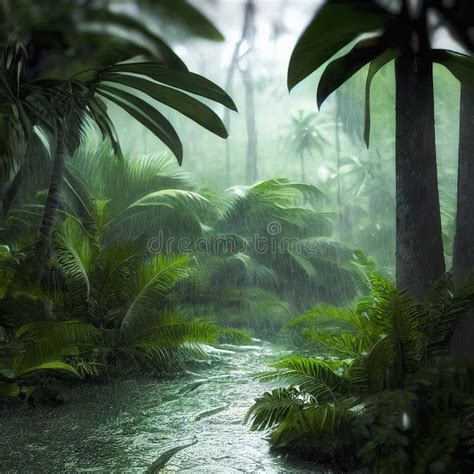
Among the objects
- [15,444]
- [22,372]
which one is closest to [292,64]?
[15,444]

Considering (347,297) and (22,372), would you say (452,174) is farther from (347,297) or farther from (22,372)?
(22,372)

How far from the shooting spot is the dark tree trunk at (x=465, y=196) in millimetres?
2586

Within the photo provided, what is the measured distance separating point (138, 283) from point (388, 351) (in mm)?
2118

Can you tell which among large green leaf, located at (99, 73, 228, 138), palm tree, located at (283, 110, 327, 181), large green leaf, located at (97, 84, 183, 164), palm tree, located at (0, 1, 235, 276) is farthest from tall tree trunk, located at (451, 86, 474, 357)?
palm tree, located at (283, 110, 327, 181)

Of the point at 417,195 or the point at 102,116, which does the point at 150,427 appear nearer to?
the point at 102,116

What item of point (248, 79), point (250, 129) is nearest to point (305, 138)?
point (250, 129)

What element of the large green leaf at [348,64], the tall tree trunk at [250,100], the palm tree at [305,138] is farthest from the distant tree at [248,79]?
the palm tree at [305,138]

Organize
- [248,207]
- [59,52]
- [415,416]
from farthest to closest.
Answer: [248,207] → [415,416] → [59,52]

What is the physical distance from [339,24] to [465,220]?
165cm

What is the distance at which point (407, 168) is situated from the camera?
2416mm

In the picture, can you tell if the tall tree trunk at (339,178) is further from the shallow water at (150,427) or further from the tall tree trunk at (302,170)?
the shallow water at (150,427)

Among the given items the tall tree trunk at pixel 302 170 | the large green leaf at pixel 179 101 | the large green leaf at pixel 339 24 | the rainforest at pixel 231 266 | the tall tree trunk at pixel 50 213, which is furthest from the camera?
the tall tree trunk at pixel 302 170

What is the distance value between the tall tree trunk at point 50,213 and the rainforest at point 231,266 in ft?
0.06

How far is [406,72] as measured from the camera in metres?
1.85
